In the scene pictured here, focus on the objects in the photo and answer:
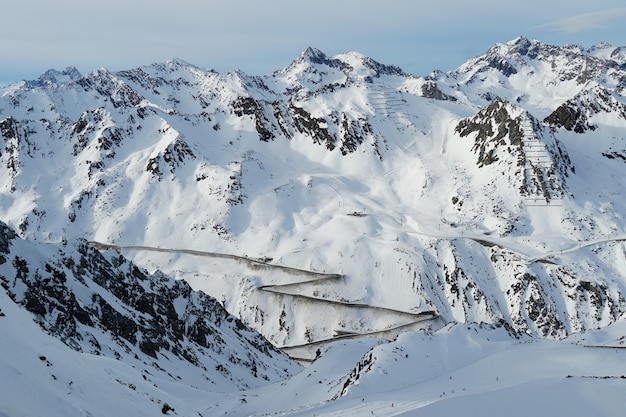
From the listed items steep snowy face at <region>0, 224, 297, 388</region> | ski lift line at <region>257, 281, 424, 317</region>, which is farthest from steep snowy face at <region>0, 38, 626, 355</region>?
steep snowy face at <region>0, 224, 297, 388</region>

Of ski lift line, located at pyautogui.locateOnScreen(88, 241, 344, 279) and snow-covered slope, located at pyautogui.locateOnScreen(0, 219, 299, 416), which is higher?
ski lift line, located at pyautogui.locateOnScreen(88, 241, 344, 279)

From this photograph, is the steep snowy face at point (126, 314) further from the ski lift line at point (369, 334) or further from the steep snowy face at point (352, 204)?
the steep snowy face at point (352, 204)

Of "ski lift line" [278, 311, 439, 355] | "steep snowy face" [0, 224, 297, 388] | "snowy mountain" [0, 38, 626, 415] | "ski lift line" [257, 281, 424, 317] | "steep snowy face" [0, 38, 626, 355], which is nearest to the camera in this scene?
"steep snowy face" [0, 224, 297, 388]

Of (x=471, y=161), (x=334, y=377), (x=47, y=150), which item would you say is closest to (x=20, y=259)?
(x=334, y=377)

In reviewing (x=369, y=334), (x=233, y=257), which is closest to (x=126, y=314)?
(x=369, y=334)

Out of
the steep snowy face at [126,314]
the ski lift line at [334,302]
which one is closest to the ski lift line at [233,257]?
the ski lift line at [334,302]

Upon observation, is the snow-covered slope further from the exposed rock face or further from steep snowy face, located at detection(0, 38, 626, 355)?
the exposed rock face
